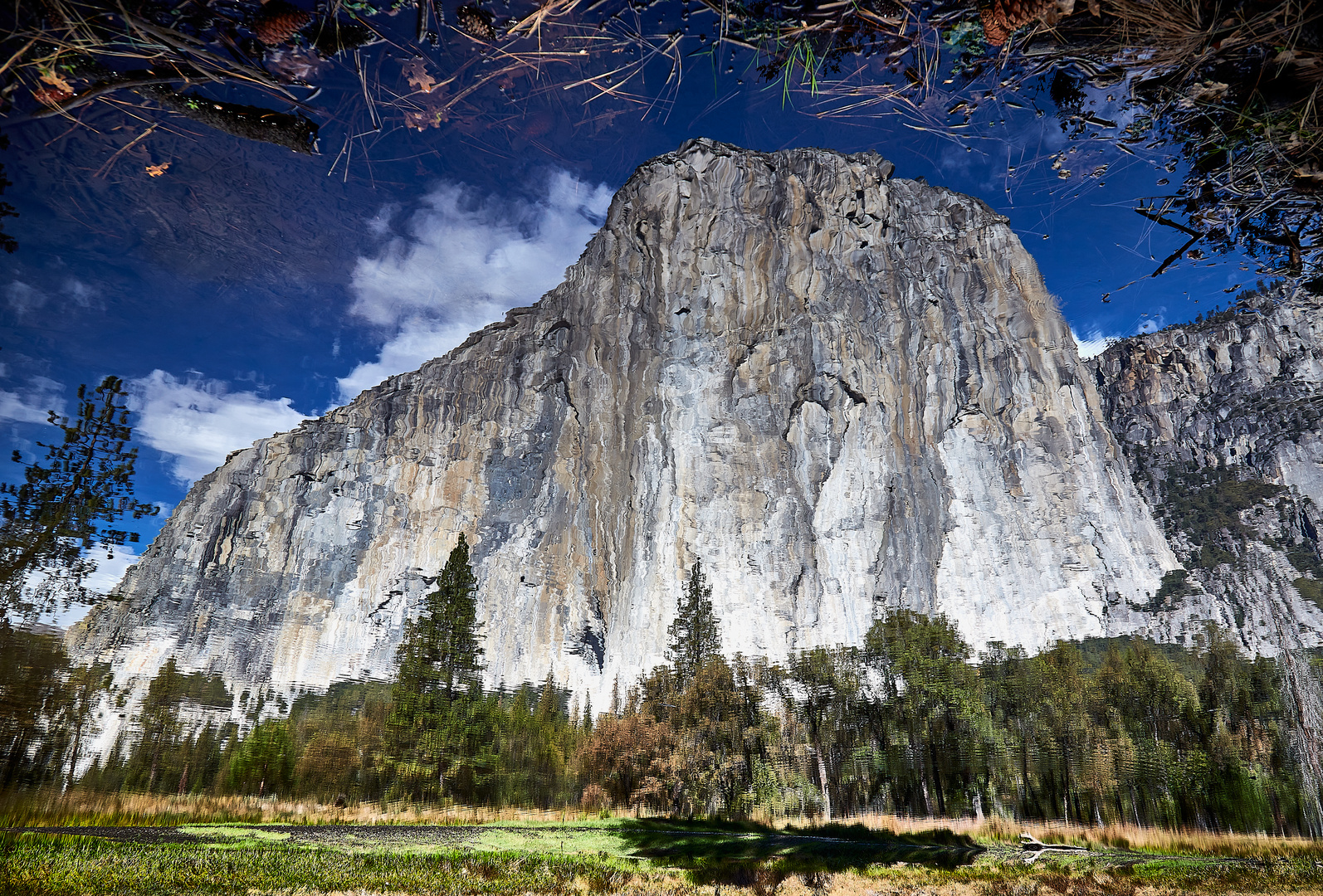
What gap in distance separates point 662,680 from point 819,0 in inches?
447

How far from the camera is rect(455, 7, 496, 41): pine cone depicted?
148cm

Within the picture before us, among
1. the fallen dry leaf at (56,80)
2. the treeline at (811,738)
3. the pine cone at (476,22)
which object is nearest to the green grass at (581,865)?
the treeline at (811,738)

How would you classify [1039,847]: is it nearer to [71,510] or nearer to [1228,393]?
[71,510]

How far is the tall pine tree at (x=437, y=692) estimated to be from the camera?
26.9 feet

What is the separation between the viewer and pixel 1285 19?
48.1 inches

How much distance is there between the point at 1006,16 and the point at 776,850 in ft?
26.9

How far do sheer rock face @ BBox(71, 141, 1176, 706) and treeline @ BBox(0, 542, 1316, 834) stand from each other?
26.7 ft

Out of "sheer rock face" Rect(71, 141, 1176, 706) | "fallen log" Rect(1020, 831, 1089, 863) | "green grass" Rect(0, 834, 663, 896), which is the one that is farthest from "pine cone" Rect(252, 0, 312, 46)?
"sheer rock face" Rect(71, 141, 1176, 706)

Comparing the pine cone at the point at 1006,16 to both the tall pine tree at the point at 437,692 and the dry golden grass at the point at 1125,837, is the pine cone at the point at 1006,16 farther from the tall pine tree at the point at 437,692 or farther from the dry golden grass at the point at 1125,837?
the tall pine tree at the point at 437,692

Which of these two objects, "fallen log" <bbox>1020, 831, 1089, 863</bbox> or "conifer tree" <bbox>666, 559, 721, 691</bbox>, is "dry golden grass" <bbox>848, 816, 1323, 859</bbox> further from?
"conifer tree" <bbox>666, 559, 721, 691</bbox>

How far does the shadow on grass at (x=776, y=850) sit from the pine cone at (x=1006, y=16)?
636cm

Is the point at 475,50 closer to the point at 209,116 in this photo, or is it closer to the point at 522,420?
the point at 209,116

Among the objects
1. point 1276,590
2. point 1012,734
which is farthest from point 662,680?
point 1276,590

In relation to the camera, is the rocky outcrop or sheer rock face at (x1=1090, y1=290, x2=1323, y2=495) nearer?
the rocky outcrop
